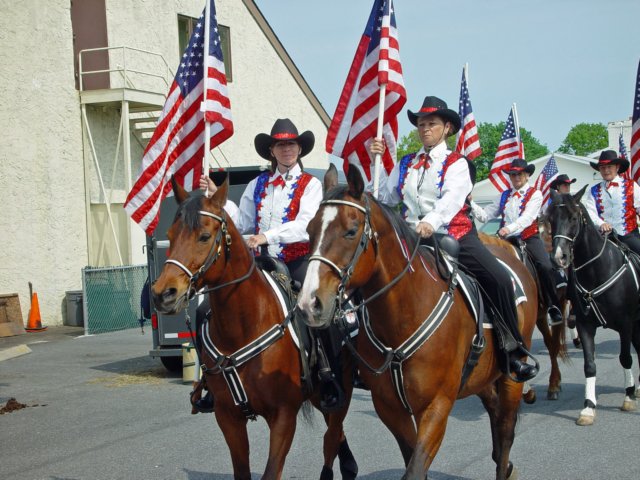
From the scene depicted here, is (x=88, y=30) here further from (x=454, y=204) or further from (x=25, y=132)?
(x=454, y=204)

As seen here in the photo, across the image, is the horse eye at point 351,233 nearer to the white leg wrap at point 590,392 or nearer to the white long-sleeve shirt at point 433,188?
the white long-sleeve shirt at point 433,188

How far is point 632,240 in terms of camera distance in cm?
989

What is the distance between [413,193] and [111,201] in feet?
50.9

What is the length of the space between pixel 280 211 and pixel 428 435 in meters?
2.21

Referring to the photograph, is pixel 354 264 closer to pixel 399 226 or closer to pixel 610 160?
pixel 399 226

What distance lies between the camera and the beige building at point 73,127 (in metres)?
18.2

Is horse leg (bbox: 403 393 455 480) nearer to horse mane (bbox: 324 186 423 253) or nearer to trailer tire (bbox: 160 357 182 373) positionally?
horse mane (bbox: 324 186 423 253)

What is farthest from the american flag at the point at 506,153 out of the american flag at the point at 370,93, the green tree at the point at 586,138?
the green tree at the point at 586,138

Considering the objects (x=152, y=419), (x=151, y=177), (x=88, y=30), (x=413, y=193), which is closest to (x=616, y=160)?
(x=413, y=193)

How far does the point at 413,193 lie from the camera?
5.75 m

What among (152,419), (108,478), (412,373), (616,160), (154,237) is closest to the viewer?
(412,373)

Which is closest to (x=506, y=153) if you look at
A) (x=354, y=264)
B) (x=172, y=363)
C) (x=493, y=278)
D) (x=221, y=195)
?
(x=172, y=363)

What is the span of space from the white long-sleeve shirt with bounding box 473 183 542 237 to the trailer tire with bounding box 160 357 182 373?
5245mm

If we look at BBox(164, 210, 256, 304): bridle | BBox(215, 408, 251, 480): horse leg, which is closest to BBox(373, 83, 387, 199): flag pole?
BBox(164, 210, 256, 304): bridle
